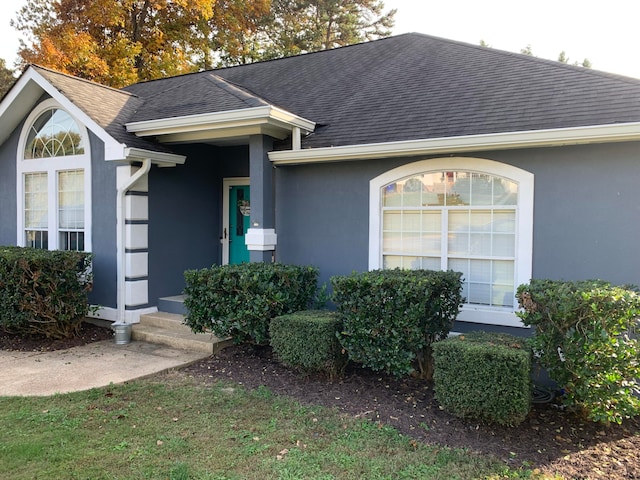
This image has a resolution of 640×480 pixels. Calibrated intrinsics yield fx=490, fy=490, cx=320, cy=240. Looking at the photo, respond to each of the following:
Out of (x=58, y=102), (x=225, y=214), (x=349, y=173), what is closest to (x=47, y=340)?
(x=225, y=214)

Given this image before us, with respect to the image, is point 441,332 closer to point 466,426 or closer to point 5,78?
point 466,426

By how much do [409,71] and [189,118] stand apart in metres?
3.96

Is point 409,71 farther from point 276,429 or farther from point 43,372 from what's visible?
point 43,372

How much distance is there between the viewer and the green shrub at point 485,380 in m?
4.00

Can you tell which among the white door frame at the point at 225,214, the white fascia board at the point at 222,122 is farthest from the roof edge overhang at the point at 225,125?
the white door frame at the point at 225,214

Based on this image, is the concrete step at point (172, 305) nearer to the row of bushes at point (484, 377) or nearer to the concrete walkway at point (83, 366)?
the concrete walkway at point (83, 366)

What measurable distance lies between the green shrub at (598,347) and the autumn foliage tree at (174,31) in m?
18.5

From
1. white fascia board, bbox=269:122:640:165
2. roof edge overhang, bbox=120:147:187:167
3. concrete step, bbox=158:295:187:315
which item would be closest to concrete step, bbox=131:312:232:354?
concrete step, bbox=158:295:187:315

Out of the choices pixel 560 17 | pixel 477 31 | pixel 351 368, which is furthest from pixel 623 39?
pixel 351 368

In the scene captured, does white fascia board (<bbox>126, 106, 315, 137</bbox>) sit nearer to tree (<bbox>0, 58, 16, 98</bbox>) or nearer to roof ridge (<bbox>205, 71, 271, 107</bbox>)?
roof ridge (<bbox>205, 71, 271, 107</bbox>)

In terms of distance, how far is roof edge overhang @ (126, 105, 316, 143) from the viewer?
21.5ft

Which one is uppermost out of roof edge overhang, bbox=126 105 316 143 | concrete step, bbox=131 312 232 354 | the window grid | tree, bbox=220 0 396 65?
tree, bbox=220 0 396 65

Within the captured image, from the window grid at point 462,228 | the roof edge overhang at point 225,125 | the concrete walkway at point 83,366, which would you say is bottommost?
the concrete walkway at point 83,366

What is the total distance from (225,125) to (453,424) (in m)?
4.81
